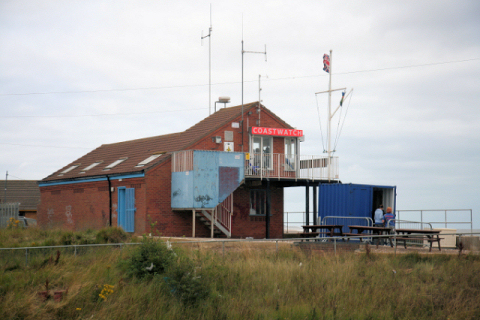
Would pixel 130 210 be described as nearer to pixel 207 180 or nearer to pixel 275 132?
pixel 207 180

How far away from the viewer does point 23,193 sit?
180ft

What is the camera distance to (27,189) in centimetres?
5578

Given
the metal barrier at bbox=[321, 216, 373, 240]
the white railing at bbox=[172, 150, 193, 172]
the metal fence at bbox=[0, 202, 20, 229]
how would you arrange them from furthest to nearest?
the metal fence at bbox=[0, 202, 20, 229]
the white railing at bbox=[172, 150, 193, 172]
the metal barrier at bbox=[321, 216, 373, 240]

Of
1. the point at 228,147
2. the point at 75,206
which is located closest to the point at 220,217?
the point at 228,147

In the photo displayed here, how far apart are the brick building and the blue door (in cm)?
5

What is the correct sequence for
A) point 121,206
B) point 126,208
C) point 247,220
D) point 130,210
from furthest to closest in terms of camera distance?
point 247,220, point 121,206, point 126,208, point 130,210

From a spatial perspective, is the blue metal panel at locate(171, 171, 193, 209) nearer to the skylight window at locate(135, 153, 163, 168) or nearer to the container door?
the skylight window at locate(135, 153, 163, 168)

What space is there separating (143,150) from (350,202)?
13.1 meters

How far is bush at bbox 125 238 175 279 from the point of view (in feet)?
44.1

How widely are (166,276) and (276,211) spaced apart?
19222mm

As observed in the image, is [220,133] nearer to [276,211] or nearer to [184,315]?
[276,211]

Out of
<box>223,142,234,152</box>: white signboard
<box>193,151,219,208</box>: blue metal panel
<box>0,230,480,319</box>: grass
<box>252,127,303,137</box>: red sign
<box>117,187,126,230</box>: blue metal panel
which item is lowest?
<box>0,230,480,319</box>: grass

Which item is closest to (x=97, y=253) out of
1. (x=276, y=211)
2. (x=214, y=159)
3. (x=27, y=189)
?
(x=214, y=159)

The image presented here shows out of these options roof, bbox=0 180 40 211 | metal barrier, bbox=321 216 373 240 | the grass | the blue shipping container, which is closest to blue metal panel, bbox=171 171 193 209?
the blue shipping container
